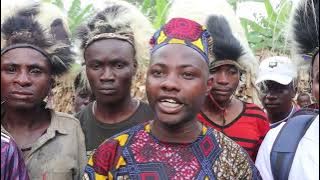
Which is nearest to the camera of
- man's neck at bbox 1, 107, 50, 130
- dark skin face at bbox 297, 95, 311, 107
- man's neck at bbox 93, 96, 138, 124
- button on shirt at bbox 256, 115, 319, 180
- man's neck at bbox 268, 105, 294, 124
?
button on shirt at bbox 256, 115, 319, 180

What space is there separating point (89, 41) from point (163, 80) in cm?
133

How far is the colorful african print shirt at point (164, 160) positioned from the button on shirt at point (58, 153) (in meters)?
0.59

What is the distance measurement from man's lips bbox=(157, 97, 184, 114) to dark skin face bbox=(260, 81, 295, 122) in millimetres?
2895

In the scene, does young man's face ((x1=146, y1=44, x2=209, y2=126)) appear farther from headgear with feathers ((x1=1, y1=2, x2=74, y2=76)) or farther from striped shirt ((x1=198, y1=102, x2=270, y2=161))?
striped shirt ((x1=198, y1=102, x2=270, y2=161))

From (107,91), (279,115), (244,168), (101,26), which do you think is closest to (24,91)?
(107,91)

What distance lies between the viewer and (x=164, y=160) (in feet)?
8.23

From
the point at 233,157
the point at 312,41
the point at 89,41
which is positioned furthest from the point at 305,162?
the point at 89,41

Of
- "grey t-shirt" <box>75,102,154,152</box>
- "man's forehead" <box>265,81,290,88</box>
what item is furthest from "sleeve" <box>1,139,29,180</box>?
"man's forehead" <box>265,81,290,88</box>

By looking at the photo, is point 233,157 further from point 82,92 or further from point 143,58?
point 82,92

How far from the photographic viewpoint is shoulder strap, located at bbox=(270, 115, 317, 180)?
255cm

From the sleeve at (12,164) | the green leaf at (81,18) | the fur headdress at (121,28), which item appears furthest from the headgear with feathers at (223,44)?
the sleeve at (12,164)

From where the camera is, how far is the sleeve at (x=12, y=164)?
2553mm

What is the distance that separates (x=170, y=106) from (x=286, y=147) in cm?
61

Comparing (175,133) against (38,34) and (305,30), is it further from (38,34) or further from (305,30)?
(38,34)
